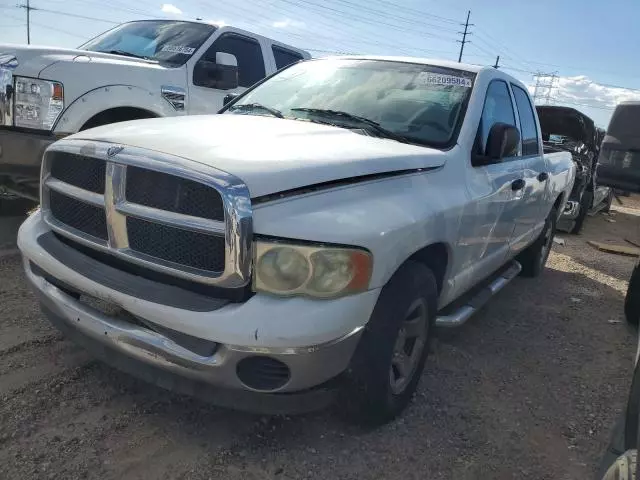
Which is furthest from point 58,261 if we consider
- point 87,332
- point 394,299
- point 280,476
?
point 394,299

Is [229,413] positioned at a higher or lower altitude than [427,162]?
lower

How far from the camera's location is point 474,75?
382 cm

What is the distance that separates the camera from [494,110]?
398cm

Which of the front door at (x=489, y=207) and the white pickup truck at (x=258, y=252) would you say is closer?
the white pickup truck at (x=258, y=252)

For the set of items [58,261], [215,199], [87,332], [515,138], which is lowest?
[87,332]

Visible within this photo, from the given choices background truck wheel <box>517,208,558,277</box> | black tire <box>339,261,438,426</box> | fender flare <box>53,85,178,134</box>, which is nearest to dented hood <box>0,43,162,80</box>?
fender flare <box>53,85,178,134</box>

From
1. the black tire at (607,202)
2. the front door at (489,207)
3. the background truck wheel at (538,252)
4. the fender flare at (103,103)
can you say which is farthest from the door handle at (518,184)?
the black tire at (607,202)

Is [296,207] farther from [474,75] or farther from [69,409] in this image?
[474,75]

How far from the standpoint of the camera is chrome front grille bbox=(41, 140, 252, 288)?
2.14 meters

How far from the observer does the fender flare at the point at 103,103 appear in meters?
4.55

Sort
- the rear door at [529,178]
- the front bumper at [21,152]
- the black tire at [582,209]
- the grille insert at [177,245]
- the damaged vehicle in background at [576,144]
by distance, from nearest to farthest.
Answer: the grille insert at [177,245]
the front bumper at [21,152]
the rear door at [529,178]
the damaged vehicle in background at [576,144]
the black tire at [582,209]

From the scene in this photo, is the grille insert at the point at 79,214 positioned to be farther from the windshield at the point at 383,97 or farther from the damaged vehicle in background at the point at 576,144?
the damaged vehicle in background at the point at 576,144

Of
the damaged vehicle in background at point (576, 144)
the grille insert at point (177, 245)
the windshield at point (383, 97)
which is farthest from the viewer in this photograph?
the damaged vehicle in background at point (576, 144)

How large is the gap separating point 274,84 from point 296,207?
2.18m
